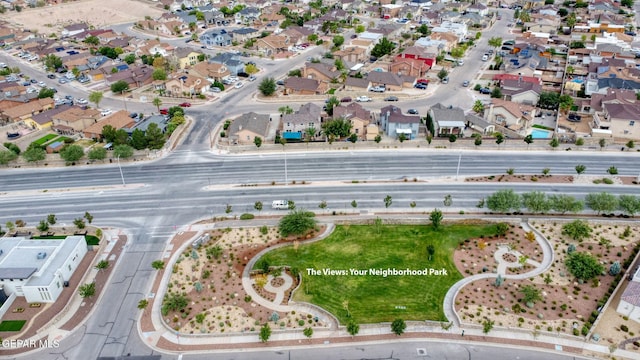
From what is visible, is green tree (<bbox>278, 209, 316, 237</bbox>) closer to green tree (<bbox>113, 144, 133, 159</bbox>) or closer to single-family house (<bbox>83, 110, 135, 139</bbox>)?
green tree (<bbox>113, 144, 133, 159</bbox>)

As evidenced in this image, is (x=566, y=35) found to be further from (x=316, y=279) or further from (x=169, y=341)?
(x=169, y=341)

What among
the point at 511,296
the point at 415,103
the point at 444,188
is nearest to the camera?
the point at 511,296

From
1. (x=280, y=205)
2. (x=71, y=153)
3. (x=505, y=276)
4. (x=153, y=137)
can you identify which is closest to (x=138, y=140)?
(x=153, y=137)

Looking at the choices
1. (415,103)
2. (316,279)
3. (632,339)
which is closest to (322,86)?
(415,103)

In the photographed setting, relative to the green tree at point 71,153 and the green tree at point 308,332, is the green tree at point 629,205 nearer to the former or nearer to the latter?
the green tree at point 308,332

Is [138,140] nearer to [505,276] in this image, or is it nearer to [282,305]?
[282,305]

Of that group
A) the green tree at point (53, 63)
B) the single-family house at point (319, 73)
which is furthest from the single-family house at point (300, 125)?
the green tree at point (53, 63)
